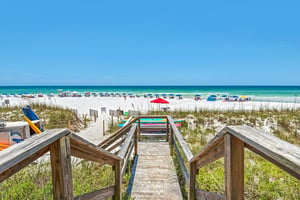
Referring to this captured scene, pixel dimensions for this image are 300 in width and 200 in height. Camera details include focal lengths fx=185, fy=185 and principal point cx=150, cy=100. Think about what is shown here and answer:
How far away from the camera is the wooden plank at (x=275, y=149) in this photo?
29.5 inches

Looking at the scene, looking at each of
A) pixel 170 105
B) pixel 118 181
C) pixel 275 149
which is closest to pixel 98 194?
pixel 118 181

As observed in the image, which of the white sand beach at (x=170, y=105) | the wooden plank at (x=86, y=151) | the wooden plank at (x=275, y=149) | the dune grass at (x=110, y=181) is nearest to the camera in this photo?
the wooden plank at (x=275, y=149)

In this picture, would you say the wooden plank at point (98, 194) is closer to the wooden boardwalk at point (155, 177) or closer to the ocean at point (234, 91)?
the wooden boardwalk at point (155, 177)

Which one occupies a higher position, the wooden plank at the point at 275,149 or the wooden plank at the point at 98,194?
the wooden plank at the point at 275,149

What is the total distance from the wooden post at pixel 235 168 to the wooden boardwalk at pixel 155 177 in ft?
6.01

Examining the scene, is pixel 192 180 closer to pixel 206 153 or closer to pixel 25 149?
pixel 206 153

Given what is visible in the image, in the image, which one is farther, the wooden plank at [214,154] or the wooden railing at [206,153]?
the wooden plank at [214,154]

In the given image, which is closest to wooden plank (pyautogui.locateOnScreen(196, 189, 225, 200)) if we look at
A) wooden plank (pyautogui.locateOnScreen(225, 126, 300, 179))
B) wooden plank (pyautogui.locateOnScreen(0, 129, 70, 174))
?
wooden plank (pyautogui.locateOnScreen(225, 126, 300, 179))

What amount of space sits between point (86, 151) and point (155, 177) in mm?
2374

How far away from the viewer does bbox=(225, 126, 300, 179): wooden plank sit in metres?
0.75

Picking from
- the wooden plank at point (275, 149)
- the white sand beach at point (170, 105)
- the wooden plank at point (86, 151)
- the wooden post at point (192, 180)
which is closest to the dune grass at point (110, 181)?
the wooden post at point (192, 180)

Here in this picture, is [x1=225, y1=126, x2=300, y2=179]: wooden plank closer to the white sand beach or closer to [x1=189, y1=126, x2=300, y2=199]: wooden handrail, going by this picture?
[x1=189, y1=126, x2=300, y2=199]: wooden handrail

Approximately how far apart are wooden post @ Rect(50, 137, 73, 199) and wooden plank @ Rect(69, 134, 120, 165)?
0.31 ft

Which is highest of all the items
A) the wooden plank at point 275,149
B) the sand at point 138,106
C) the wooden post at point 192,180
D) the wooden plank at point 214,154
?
the wooden plank at point 275,149
